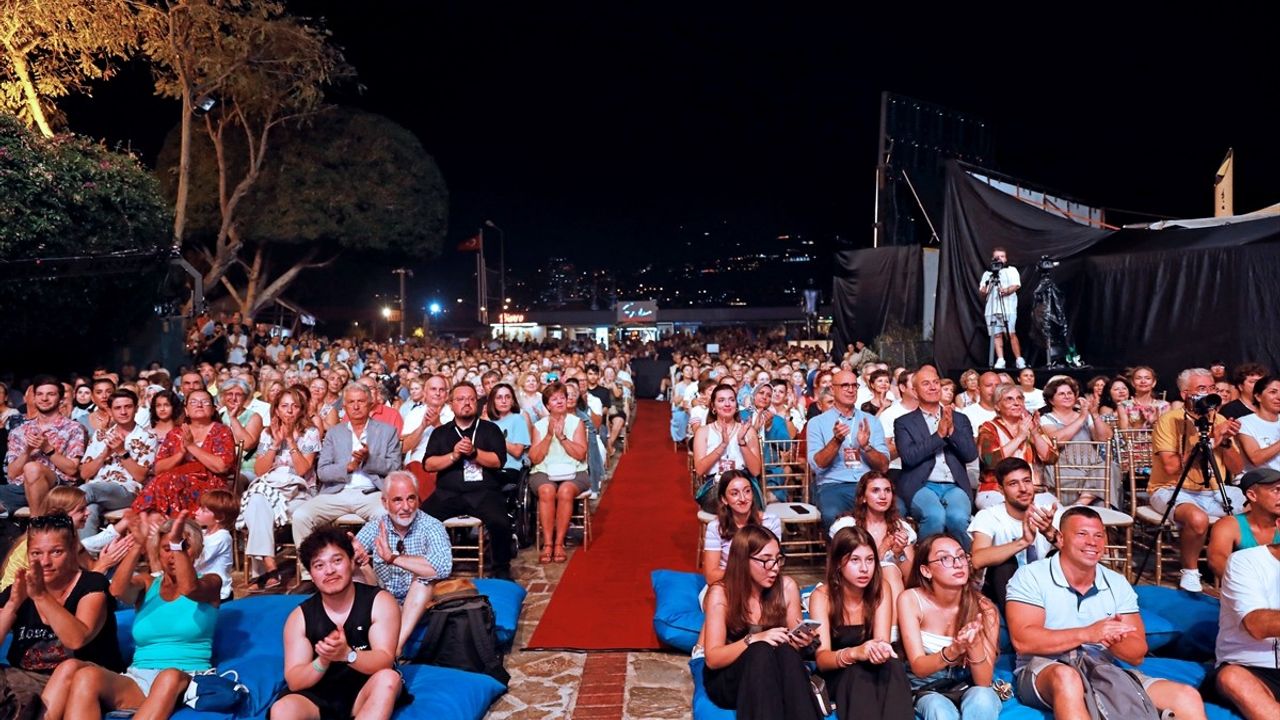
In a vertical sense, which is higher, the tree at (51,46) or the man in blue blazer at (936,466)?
the tree at (51,46)

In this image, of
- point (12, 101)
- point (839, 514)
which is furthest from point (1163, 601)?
point (12, 101)

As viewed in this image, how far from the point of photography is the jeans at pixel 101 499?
20.5ft

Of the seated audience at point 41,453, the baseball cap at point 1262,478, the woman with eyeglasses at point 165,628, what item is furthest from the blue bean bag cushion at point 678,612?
the seated audience at point 41,453

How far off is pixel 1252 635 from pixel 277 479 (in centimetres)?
582

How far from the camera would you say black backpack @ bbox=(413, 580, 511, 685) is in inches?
171

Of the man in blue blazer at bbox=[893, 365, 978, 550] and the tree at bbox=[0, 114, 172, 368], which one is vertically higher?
the tree at bbox=[0, 114, 172, 368]

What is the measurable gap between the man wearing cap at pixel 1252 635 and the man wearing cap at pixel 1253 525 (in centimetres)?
41

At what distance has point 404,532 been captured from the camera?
455 centimetres

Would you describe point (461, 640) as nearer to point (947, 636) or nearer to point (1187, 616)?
point (947, 636)

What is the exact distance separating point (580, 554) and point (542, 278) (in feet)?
166

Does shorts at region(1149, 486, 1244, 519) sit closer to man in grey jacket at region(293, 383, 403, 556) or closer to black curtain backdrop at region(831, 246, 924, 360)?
man in grey jacket at region(293, 383, 403, 556)

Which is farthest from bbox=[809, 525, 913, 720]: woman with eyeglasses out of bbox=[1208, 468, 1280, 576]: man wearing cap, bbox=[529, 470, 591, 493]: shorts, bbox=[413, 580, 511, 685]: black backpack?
bbox=[529, 470, 591, 493]: shorts

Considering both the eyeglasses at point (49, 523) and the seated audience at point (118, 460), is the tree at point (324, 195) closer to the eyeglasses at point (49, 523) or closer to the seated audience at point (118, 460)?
the seated audience at point (118, 460)

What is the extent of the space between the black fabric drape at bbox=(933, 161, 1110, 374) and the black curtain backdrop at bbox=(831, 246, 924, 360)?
2.60m
